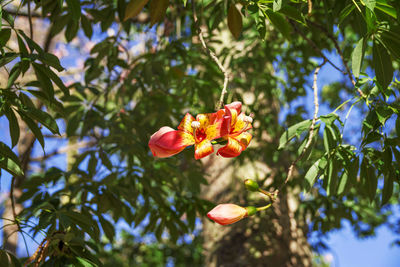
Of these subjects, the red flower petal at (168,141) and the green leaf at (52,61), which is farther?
the green leaf at (52,61)

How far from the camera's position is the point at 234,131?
814mm

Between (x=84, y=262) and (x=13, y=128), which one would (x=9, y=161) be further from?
(x=84, y=262)

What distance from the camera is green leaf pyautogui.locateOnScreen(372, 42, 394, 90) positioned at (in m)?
0.92

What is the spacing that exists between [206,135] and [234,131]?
0.06 meters

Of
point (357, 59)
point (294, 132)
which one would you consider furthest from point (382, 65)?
point (294, 132)

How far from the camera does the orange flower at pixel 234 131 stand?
2.54ft

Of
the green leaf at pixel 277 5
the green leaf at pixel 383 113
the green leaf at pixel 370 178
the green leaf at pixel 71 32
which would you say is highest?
the green leaf at pixel 71 32

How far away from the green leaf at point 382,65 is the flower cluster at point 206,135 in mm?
332

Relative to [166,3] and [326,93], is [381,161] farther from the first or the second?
[326,93]

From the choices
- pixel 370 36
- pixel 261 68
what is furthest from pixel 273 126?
pixel 370 36

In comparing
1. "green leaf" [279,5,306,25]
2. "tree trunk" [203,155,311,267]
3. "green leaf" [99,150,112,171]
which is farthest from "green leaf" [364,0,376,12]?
"tree trunk" [203,155,311,267]

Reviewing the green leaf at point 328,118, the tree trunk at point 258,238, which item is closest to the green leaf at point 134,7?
the green leaf at point 328,118

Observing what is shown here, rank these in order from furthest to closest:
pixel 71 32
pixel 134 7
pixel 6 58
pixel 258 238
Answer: pixel 258 238 → pixel 71 32 → pixel 134 7 → pixel 6 58

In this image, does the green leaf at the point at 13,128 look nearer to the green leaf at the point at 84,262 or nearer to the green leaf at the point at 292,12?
the green leaf at the point at 84,262
